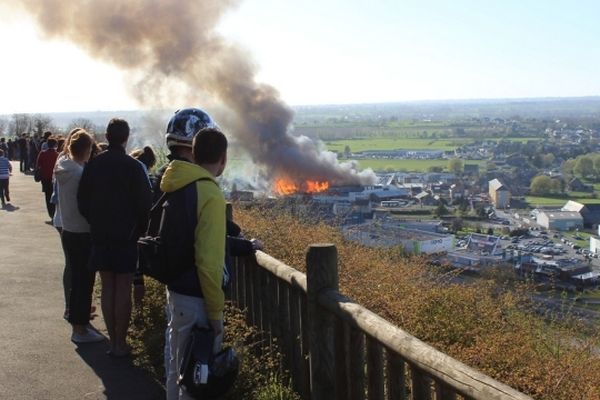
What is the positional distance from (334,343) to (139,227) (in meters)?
2.24

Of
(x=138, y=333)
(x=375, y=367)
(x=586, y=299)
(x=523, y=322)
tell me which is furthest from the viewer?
(x=586, y=299)

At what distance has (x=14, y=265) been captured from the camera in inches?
372

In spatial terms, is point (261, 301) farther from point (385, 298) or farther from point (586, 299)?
point (586, 299)

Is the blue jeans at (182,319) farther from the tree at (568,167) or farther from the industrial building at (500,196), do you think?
the tree at (568,167)

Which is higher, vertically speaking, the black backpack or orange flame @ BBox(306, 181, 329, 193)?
the black backpack

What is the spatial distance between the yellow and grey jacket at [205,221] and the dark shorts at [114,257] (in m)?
2.02

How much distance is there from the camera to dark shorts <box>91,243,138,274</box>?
18.0 ft

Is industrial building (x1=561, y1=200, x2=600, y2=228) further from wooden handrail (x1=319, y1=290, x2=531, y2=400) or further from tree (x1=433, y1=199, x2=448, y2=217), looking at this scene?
wooden handrail (x1=319, y1=290, x2=531, y2=400)

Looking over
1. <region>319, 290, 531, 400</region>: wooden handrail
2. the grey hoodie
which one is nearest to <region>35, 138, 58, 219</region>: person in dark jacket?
the grey hoodie

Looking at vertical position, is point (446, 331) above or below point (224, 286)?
below

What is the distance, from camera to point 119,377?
214 inches

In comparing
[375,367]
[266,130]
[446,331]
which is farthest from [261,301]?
[266,130]

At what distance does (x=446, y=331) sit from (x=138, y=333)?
9.02 feet

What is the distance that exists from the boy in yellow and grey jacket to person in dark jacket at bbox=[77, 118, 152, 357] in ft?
5.51
